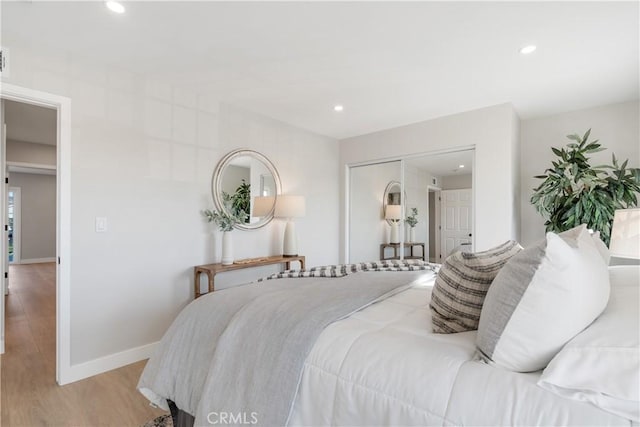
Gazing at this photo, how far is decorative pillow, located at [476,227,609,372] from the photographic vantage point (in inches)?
Answer: 32.9

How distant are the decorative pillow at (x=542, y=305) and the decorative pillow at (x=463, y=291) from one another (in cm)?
24

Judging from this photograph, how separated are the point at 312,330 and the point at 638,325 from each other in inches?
36.7

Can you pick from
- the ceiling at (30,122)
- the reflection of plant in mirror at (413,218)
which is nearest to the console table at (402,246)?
the reflection of plant in mirror at (413,218)

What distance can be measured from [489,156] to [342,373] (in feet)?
10.1

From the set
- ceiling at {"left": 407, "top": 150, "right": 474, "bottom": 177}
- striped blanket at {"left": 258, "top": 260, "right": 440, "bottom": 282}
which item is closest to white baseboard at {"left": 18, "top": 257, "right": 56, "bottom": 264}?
striped blanket at {"left": 258, "top": 260, "right": 440, "bottom": 282}

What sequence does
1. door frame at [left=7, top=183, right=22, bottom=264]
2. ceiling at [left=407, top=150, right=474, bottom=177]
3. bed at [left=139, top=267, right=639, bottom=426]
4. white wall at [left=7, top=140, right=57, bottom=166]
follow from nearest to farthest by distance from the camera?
bed at [left=139, top=267, right=639, bottom=426] → ceiling at [left=407, top=150, right=474, bottom=177] → white wall at [left=7, top=140, right=57, bottom=166] → door frame at [left=7, top=183, right=22, bottom=264]

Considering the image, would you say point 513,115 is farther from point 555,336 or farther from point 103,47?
point 103,47

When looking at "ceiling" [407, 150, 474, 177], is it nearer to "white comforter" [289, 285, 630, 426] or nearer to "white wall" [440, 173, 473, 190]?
"white wall" [440, 173, 473, 190]

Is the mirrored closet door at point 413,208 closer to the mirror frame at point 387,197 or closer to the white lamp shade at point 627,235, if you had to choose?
the mirror frame at point 387,197

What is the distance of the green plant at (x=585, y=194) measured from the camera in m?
2.75

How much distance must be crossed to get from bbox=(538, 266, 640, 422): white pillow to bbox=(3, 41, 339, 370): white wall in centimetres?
281

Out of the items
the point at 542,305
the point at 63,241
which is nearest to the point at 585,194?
the point at 542,305

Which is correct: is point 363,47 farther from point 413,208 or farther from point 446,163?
point 413,208

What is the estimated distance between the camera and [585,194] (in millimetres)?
2830
